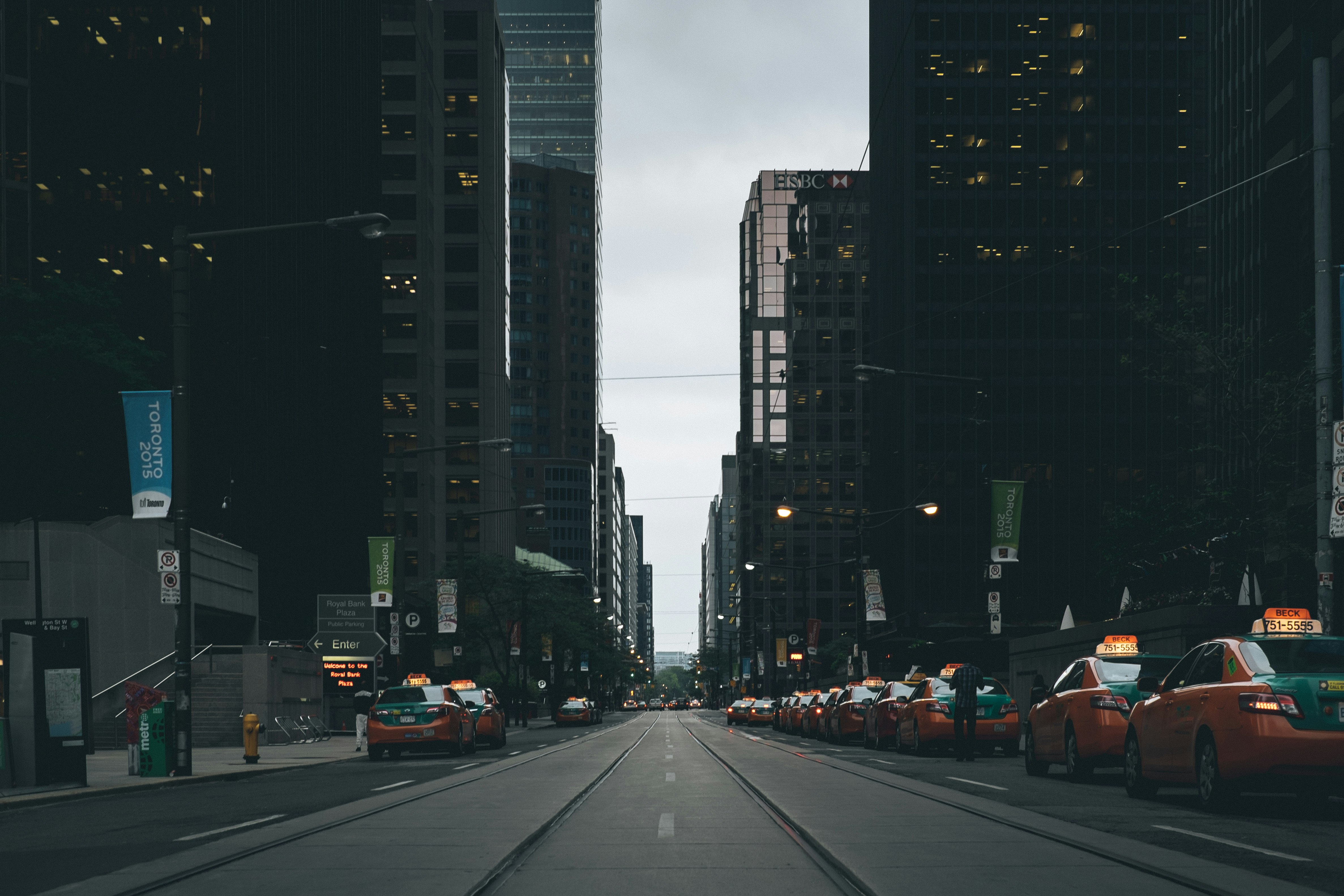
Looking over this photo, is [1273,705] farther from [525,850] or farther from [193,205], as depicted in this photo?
[193,205]

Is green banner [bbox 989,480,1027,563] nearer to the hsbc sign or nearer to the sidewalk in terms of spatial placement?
the sidewalk

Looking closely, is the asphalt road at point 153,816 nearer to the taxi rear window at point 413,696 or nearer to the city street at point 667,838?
the city street at point 667,838

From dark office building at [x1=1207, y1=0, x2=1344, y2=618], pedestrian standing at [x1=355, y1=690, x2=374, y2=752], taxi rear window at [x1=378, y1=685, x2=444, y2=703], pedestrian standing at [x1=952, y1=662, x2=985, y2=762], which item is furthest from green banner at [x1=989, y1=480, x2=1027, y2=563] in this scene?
pedestrian standing at [x1=355, y1=690, x2=374, y2=752]

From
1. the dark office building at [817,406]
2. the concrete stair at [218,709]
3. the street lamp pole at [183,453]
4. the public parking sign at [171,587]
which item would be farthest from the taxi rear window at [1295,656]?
the dark office building at [817,406]

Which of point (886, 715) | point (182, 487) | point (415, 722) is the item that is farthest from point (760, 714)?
point (182, 487)

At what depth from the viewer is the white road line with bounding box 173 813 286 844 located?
1195cm

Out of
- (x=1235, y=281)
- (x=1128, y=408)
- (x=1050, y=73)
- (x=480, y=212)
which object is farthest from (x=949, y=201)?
(x=480, y=212)

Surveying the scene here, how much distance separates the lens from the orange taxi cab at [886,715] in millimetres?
28703

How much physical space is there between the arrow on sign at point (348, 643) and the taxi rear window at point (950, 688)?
576 inches

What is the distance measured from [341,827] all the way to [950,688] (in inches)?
632

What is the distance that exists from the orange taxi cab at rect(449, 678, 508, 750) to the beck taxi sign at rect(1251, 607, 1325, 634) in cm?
1794

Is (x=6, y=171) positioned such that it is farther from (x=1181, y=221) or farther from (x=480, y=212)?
(x=1181, y=221)

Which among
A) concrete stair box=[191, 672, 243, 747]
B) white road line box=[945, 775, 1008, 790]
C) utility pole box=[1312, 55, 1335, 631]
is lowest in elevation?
concrete stair box=[191, 672, 243, 747]

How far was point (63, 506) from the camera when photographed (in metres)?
44.0
